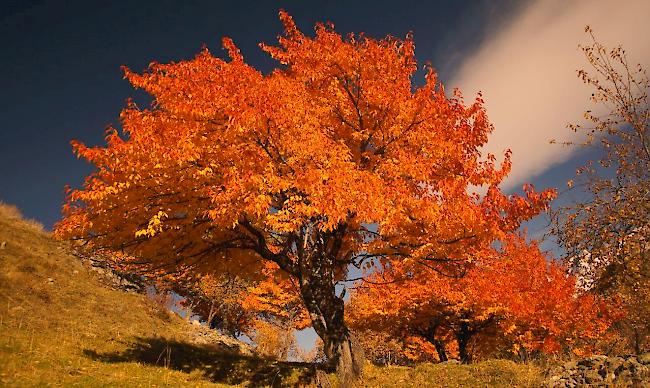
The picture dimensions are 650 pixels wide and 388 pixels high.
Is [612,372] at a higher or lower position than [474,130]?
lower

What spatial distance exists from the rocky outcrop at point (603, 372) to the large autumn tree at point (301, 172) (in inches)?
163

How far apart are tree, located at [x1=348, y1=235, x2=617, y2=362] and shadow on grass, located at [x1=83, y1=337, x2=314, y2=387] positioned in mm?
10653

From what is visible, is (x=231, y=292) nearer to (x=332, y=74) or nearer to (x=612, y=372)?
(x=332, y=74)

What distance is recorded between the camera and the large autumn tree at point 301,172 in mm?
9773

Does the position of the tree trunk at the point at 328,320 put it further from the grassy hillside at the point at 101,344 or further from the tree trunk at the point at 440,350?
the tree trunk at the point at 440,350

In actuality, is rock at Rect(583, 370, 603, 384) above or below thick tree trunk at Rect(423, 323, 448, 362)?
below

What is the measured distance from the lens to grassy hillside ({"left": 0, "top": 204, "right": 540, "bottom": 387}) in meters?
10.8

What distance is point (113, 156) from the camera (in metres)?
10.0

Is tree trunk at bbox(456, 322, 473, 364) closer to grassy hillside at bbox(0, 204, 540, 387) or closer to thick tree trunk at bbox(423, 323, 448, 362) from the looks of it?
thick tree trunk at bbox(423, 323, 448, 362)

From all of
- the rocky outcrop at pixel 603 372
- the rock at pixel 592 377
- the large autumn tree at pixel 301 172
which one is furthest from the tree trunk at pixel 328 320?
the rock at pixel 592 377

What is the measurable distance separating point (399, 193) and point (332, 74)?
4973mm

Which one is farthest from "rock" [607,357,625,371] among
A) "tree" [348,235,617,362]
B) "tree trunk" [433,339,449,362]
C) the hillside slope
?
"tree trunk" [433,339,449,362]

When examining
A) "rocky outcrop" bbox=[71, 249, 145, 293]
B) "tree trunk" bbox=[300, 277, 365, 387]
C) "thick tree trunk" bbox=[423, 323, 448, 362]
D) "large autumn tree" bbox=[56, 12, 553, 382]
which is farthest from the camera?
"thick tree trunk" bbox=[423, 323, 448, 362]

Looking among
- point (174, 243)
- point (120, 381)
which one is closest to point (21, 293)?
point (174, 243)
